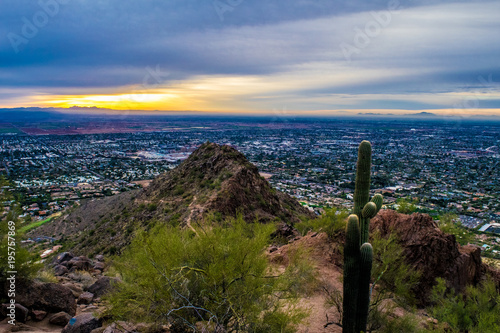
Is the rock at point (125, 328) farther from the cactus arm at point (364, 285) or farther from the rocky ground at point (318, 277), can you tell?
the cactus arm at point (364, 285)

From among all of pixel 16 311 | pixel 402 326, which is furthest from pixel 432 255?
pixel 16 311

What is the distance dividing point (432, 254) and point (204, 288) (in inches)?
463

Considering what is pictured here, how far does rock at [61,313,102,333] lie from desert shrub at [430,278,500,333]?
37.1 ft

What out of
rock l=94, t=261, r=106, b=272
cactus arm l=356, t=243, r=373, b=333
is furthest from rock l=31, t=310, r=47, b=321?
cactus arm l=356, t=243, r=373, b=333

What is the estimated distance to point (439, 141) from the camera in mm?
135000

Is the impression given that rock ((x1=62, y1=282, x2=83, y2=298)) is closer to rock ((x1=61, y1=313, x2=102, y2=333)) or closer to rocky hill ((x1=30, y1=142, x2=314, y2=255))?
rock ((x1=61, y1=313, x2=102, y2=333))

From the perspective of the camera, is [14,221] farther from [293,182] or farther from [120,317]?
[293,182]

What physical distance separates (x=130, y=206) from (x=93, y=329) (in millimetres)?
23116

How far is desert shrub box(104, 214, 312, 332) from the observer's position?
29.0 feet

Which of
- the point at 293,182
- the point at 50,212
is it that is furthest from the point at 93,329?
the point at 293,182

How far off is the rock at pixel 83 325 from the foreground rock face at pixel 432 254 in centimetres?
1291

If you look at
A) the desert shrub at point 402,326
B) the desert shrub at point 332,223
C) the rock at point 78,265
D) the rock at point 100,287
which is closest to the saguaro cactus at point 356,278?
the desert shrub at point 402,326

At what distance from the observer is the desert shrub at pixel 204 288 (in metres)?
8.84

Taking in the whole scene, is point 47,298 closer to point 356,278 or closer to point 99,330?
point 99,330
